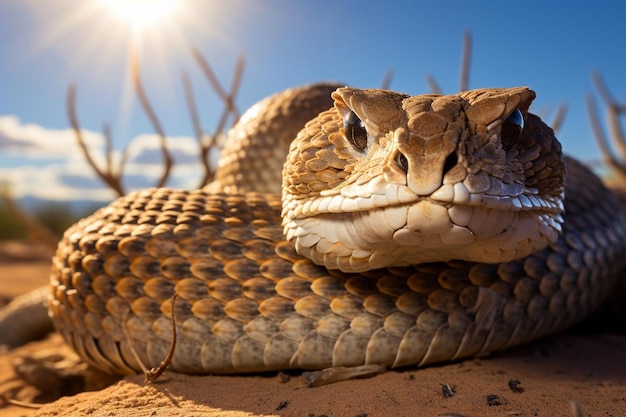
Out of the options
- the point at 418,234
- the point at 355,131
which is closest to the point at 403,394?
the point at 418,234

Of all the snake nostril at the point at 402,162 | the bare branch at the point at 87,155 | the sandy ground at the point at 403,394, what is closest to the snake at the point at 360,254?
the snake nostril at the point at 402,162

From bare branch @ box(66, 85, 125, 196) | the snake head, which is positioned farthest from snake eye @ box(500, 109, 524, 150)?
bare branch @ box(66, 85, 125, 196)

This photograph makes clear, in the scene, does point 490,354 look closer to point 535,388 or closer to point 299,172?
point 535,388

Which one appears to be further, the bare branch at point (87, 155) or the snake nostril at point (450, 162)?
the bare branch at point (87, 155)

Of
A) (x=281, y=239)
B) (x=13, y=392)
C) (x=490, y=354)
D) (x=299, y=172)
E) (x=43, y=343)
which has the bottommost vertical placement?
(x=43, y=343)

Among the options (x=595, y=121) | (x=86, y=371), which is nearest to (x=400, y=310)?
(x=86, y=371)

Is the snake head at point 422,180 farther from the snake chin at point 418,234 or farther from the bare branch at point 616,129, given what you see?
the bare branch at point 616,129

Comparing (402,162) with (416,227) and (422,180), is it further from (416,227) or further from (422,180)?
(416,227)
